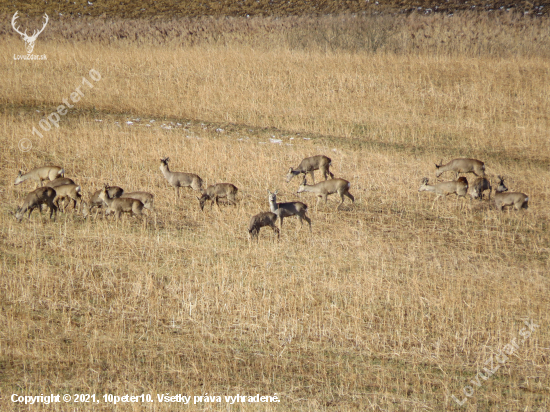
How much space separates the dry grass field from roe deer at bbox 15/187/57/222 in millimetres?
300

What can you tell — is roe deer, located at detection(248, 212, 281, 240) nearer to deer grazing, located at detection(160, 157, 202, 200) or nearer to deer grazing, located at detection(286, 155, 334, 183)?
deer grazing, located at detection(160, 157, 202, 200)

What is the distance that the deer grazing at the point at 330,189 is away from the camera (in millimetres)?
15078

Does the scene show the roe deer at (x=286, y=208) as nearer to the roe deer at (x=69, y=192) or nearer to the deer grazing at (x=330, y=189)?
the deer grazing at (x=330, y=189)

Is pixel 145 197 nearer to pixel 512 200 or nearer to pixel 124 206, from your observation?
pixel 124 206

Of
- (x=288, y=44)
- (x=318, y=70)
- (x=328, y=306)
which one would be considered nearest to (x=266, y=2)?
(x=288, y=44)

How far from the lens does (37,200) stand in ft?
42.0

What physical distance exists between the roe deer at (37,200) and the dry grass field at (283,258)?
30 cm

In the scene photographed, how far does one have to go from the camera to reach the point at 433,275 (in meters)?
11.4

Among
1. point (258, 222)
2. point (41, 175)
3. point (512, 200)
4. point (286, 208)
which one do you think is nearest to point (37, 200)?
point (41, 175)

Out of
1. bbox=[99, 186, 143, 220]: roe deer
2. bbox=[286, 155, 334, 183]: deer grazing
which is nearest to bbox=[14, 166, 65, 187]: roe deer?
bbox=[99, 186, 143, 220]: roe deer

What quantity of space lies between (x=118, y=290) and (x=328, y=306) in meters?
3.28

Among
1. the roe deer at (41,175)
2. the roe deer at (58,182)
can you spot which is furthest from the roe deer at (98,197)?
the roe deer at (41,175)

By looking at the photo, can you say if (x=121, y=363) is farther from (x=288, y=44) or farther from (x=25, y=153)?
(x=288, y=44)

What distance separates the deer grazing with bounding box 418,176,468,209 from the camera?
52.5ft
